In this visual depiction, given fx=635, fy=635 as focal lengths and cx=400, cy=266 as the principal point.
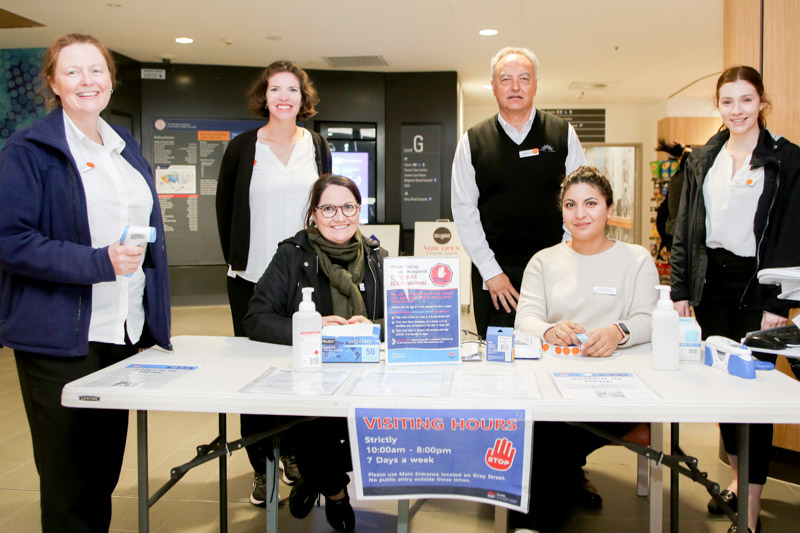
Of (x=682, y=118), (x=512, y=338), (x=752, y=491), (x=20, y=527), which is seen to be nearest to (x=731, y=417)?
(x=512, y=338)

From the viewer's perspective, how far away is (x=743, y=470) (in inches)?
57.7

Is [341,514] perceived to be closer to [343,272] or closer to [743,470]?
[343,272]

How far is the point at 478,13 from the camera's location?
593cm

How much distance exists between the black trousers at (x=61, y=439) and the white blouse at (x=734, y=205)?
86.1 inches

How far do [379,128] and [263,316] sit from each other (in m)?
6.51

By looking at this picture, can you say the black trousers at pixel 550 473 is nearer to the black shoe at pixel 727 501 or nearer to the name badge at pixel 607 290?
the name badge at pixel 607 290

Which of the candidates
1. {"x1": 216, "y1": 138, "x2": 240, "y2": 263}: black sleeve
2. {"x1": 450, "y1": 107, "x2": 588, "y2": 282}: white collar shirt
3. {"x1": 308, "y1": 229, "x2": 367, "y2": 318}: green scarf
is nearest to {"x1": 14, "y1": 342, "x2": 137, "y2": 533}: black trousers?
{"x1": 308, "y1": 229, "x2": 367, "y2": 318}: green scarf

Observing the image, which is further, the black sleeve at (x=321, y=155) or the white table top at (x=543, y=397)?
the black sleeve at (x=321, y=155)

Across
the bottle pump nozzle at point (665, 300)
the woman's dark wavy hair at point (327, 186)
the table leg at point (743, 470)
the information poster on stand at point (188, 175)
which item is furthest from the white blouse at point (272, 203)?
the information poster on stand at point (188, 175)

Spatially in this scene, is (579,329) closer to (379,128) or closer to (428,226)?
(428,226)

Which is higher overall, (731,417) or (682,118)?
(682,118)

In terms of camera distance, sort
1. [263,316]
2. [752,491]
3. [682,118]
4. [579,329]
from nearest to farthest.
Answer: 1. [579,329]
2. [263,316]
3. [752,491]
4. [682,118]

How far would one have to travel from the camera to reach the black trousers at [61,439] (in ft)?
5.66

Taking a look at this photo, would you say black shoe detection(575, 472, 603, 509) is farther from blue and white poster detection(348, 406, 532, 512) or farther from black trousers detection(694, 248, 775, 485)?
blue and white poster detection(348, 406, 532, 512)
